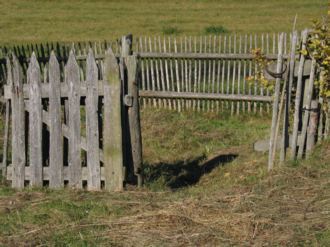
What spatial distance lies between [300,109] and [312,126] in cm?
28

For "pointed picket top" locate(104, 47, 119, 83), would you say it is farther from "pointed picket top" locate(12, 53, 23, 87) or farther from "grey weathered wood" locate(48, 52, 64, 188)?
"pointed picket top" locate(12, 53, 23, 87)

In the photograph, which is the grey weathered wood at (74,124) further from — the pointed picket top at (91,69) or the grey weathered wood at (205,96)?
the grey weathered wood at (205,96)

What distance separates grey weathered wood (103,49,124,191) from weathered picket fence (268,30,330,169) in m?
1.99

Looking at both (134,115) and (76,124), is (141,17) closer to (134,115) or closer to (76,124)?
(134,115)

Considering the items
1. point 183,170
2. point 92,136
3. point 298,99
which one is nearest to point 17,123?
point 92,136

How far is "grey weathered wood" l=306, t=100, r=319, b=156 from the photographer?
8.32 metres

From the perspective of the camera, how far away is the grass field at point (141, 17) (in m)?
27.2

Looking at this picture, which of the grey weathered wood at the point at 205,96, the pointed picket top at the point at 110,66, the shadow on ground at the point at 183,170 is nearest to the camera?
the pointed picket top at the point at 110,66

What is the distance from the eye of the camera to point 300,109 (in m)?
8.48

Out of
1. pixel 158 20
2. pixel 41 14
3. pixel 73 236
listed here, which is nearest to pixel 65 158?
pixel 73 236


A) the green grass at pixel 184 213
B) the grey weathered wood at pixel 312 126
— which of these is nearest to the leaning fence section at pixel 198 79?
the grey weathered wood at pixel 312 126

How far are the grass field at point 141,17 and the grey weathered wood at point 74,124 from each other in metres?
19.0

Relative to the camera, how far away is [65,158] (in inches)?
291

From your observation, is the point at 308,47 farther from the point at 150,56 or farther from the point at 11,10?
the point at 11,10
